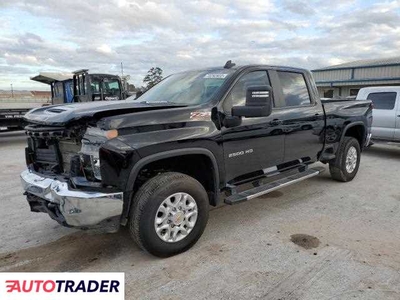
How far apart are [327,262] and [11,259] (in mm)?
3176

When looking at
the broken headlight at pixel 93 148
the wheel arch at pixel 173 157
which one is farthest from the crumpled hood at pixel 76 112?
the wheel arch at pixel 173 157

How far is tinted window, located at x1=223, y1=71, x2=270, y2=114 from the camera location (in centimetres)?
401

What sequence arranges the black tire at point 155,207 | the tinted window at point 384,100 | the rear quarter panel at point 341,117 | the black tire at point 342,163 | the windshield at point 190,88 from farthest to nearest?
the tinted window at point 384,100 < the black tire at point 342,163 < the rear quarter panel at point 341,117 < the windshield at point 190,88 < the black tire at point 155,207

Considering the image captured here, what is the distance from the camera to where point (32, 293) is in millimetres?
2826

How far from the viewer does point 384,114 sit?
9.14 metres

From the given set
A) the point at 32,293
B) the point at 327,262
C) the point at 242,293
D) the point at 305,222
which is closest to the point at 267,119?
the point at 305,222

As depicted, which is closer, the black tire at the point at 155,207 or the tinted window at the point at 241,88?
the black tire at the point at 155,207

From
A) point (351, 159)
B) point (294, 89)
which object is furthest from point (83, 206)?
point (351, 159)

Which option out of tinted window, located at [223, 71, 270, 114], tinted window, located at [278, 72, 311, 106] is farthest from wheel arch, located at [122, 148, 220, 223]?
tinted window, located at [278, 72, 311, 106]

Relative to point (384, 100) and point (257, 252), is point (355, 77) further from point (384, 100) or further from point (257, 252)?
point (257, 252)

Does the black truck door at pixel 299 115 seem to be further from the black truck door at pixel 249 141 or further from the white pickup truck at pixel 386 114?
the white pickup truck at pixel 386 114

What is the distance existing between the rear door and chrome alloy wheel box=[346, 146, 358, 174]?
3226mm

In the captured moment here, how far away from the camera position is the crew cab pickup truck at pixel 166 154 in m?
3.12

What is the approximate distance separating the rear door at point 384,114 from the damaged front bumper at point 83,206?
8194mm
